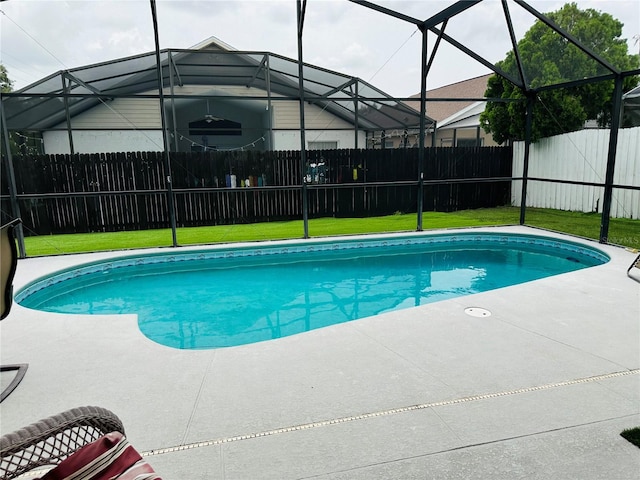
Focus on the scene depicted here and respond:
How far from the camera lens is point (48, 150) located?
44.9ft

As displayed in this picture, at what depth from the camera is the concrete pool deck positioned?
6.70 feet

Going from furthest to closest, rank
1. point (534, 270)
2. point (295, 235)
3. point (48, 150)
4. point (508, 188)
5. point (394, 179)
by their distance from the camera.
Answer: point (48, 150), point (508, 188), point (394, 179), point (295, 235), point (534, 270)

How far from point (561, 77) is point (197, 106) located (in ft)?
38.7

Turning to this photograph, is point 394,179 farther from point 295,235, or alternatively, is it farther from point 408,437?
point 408,437

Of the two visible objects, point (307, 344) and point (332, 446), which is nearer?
point (332, 446)

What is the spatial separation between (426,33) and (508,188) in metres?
6.01

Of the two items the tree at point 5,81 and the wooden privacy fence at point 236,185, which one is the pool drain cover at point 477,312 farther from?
the tree at point 5,81

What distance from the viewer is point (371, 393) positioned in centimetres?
265

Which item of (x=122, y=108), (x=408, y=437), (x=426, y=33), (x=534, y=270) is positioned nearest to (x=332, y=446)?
(x=408, y=437)

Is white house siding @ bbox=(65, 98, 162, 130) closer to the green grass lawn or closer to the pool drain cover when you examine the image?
the green grass lawn

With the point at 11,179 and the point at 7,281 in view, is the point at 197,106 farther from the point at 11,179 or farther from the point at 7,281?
the point at 7,281

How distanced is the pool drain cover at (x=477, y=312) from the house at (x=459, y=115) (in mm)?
12510

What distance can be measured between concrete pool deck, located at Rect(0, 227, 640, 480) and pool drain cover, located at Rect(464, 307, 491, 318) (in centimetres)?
7

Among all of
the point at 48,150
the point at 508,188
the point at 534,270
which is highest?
the point at 48,150
